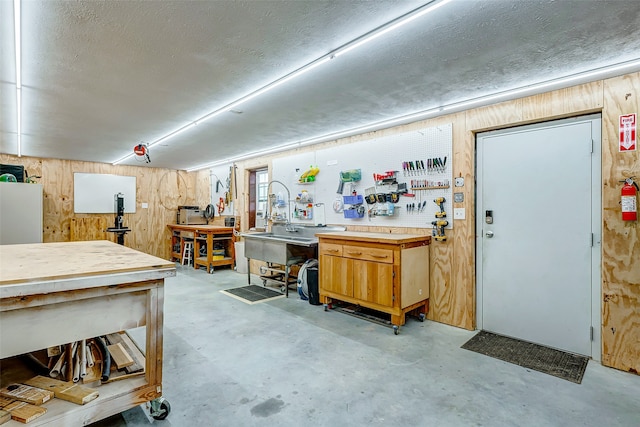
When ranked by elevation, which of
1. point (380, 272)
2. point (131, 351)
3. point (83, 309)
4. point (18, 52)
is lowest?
point (131, 351)

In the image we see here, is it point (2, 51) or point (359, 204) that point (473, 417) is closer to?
point (359, 204)

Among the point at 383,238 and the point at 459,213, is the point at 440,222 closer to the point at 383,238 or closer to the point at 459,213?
the point at 459,213

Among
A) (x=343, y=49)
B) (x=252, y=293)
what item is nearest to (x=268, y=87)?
(x=343, y=49)

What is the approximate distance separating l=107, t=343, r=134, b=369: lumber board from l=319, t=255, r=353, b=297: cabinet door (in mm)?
2203

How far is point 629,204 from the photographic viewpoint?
236cm

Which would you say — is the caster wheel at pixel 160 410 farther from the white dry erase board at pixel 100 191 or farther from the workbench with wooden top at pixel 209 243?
the white dry erase board at pixel 100 191

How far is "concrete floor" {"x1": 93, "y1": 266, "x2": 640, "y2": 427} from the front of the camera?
188 centimetres

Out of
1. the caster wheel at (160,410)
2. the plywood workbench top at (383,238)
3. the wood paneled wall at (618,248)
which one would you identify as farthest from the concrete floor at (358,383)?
the plywood workbench top at (383,238)

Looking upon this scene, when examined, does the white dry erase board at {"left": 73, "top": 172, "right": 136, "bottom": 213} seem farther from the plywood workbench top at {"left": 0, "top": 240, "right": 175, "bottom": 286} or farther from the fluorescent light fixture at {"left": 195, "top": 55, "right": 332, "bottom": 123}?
the plywood workbench top at {"left": 0, "top": 240, "right": 175, "bottom": 286}

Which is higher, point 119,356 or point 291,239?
point 291,239

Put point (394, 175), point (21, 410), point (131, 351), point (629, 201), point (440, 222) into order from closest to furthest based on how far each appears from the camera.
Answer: point (21, 410) < point (131, 351) < point (629, 201) < point (440, 222) < point (394, 175)

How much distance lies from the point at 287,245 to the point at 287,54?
9.17ft

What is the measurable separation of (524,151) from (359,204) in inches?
77.3

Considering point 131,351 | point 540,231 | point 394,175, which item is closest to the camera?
point 131,351
